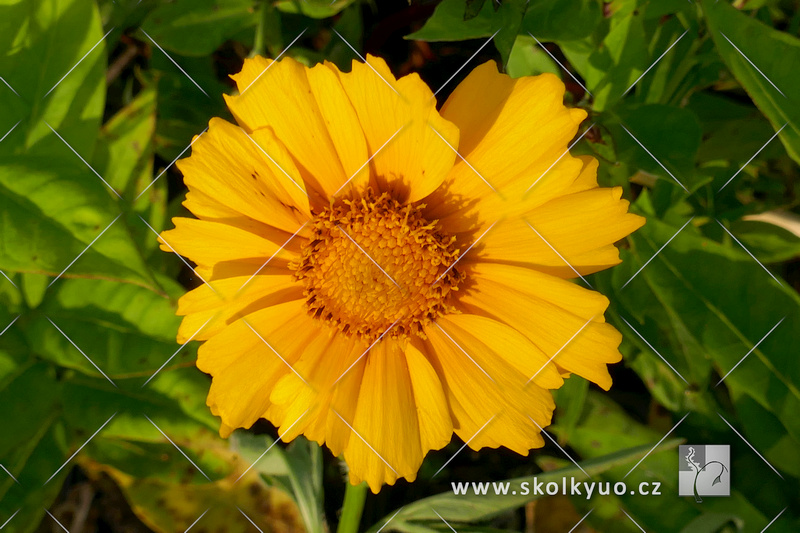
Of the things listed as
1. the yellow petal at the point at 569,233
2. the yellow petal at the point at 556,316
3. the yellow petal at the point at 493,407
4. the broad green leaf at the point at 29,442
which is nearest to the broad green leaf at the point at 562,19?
the yellow petal at the point at 569,233

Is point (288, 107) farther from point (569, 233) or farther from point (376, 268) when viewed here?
point (569, 233)

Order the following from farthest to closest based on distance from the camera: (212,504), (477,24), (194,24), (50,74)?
1. (212,504)
2. (194,24)
3. (50,74)
4. (477,24)

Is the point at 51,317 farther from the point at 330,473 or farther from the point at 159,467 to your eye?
→ the point at 330,473

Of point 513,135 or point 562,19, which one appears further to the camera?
point 562,19

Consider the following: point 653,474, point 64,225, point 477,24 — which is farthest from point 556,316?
point 64,225

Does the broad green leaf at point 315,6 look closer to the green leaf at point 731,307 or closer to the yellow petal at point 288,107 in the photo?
the yellow petal at point 288,107

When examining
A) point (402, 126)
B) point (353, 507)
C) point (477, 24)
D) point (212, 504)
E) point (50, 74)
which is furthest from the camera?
point (212, 504)

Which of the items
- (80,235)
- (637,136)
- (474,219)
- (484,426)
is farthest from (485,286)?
(80,235)
